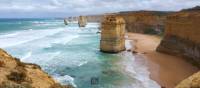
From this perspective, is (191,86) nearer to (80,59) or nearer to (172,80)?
(172,80)

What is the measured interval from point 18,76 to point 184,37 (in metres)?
27.0

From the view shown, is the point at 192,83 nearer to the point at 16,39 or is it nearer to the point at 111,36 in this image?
the point at 111,36

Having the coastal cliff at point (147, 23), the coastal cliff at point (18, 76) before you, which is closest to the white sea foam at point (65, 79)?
the coastal cliff at point (18, 76)

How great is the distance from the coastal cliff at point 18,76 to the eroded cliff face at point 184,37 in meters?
20.5

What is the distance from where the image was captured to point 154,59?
34.8 m

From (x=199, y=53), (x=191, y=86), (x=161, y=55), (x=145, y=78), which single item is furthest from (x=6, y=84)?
(x=161, y=55)

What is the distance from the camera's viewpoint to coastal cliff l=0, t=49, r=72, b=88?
839 cm

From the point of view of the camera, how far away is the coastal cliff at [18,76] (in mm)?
8387

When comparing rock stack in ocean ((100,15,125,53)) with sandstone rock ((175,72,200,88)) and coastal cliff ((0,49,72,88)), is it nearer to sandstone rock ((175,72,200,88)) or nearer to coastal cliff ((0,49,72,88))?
coastal cliff ((0,49,72,88))

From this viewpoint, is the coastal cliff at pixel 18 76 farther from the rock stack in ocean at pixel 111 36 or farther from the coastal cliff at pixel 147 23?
the coastal cliff at pixel 147 23

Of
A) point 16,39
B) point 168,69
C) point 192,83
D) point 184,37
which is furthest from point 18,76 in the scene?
point 16,39

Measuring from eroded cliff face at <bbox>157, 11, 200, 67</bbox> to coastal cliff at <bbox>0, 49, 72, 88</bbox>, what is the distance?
20.5 metres

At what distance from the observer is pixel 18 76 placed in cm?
879

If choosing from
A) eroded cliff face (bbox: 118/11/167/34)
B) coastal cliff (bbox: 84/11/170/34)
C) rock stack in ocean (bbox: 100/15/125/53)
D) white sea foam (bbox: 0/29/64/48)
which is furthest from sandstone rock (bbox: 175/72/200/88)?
eroded cliff face (bbox: 118/11/167/34)
